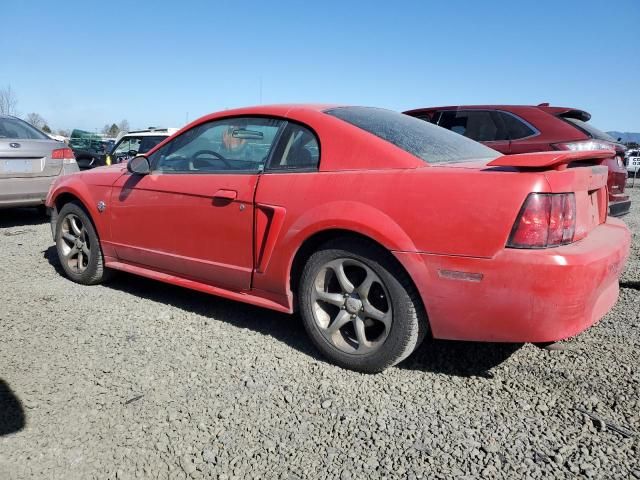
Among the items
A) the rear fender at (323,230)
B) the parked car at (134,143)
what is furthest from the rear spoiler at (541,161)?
the parked car at (134,143)

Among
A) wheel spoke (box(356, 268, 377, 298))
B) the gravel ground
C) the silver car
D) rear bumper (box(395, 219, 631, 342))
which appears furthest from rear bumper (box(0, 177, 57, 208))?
rear bumper (box(395, 219, 631, 342))

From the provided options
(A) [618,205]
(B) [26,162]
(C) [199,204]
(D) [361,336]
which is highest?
(B) [26,162]

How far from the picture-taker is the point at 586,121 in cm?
596

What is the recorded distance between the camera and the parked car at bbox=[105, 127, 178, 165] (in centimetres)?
1024

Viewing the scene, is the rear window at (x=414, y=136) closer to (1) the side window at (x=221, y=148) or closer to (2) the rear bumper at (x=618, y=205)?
(1) the side window at (x=221, y=148)

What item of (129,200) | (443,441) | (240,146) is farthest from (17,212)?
(443,441)

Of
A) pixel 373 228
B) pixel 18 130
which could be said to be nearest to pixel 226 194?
pixel 373 228

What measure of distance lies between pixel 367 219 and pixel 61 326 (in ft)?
7.05

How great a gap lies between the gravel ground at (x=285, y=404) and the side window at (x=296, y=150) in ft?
3.47

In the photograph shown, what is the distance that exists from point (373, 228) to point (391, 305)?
1.29 feet

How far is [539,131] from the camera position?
18.5 feet

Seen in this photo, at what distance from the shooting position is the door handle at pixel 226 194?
304 cm

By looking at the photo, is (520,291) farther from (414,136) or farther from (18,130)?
(18,130)

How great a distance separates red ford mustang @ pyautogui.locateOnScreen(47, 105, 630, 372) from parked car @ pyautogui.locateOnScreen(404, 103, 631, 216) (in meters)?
2.63
